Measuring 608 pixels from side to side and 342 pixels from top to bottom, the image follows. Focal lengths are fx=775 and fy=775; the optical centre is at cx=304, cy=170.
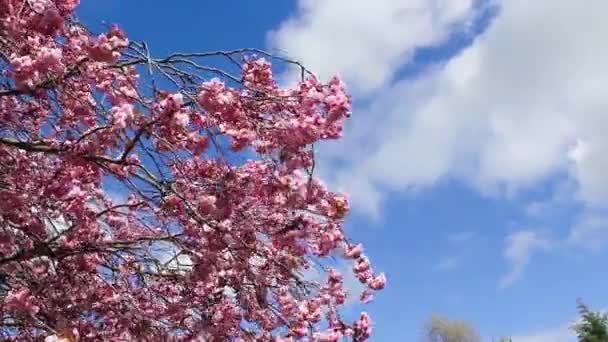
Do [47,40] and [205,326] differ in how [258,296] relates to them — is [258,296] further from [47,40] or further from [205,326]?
[47,40]

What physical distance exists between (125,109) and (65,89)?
558 millimetres

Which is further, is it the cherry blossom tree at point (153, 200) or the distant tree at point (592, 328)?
the distant tree at point (592, 328)

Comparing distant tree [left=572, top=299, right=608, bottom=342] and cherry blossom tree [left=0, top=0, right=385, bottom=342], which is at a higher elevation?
distant tree [left=572, top=299, right=608, bottom=342]

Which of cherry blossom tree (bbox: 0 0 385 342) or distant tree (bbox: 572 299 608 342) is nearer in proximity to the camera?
cherry blossom tree (bbox: 0 0 385 342)

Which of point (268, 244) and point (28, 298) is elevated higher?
point (268, 244)

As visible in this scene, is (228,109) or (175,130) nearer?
(175,130)

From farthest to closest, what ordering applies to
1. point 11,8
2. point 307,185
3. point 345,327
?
1. point 345,327
2. point 307,185
3. point 11,8

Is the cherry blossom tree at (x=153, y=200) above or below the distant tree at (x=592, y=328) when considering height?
below

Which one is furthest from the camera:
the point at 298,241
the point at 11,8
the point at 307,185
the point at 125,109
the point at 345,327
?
the point at 345,327

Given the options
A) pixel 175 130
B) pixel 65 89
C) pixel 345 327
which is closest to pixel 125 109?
pixel 175 130

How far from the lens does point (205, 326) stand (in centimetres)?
461

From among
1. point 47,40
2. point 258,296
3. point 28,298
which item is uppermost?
point 47,40

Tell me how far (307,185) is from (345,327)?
1.25 m

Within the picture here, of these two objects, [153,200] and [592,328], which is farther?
[592,328]
